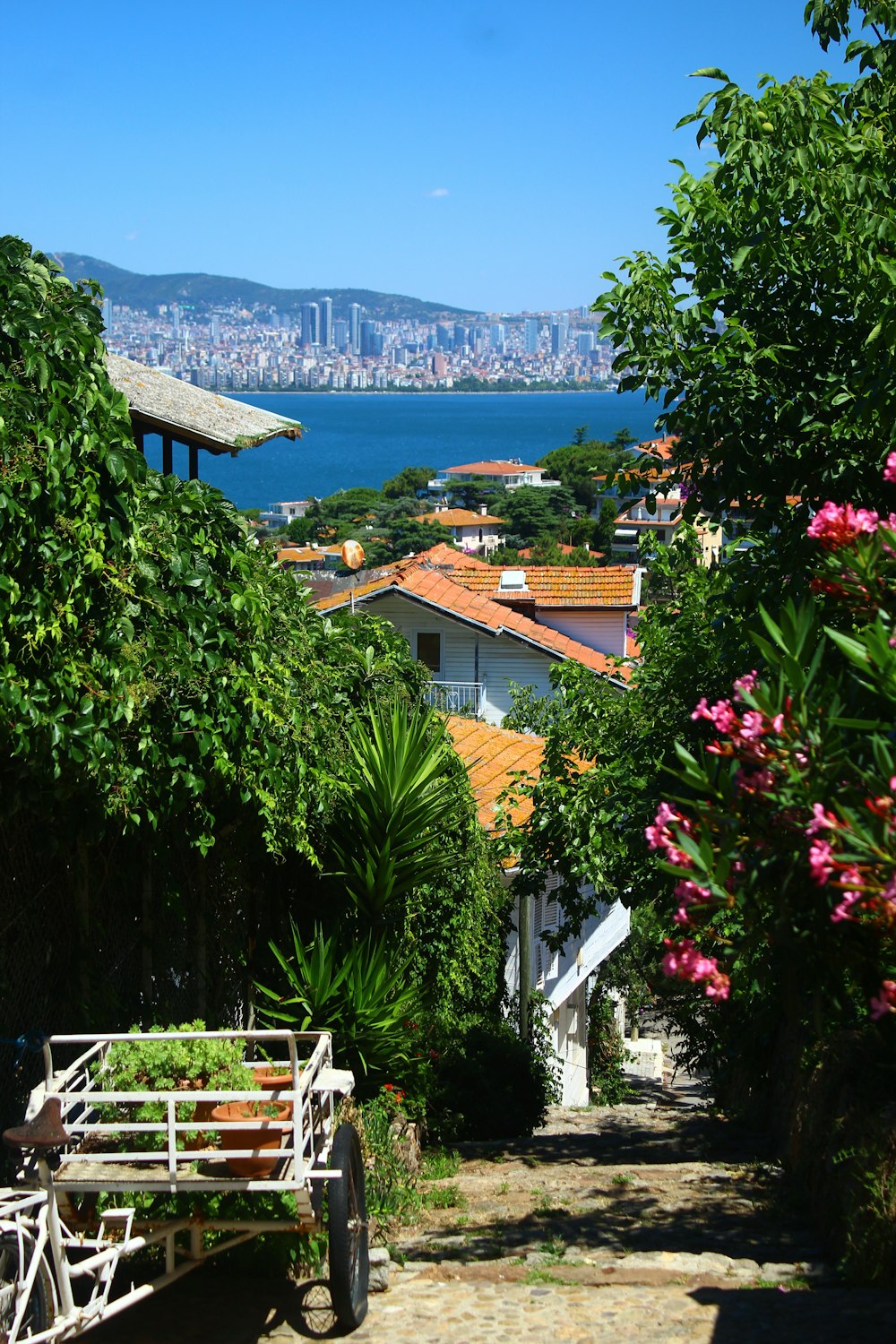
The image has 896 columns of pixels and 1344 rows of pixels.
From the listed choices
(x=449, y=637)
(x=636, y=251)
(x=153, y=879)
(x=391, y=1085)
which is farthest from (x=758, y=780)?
(x=449, y=637)

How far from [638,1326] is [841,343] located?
6.07m

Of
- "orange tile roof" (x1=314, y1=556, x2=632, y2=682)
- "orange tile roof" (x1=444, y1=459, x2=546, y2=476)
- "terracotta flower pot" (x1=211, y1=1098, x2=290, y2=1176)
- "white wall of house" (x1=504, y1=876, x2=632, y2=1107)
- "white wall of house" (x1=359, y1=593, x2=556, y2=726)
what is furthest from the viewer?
"orange tile roof" (x1=444, y1=459, x2=546, y2=476)

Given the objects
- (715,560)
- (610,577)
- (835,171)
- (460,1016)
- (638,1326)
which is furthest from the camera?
(610,577)

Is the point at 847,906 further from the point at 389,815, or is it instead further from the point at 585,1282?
the point at 389,815

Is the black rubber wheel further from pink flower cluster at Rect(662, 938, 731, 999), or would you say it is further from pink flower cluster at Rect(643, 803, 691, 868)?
pink flower cluster at Rect(643, 803, 691, 868)

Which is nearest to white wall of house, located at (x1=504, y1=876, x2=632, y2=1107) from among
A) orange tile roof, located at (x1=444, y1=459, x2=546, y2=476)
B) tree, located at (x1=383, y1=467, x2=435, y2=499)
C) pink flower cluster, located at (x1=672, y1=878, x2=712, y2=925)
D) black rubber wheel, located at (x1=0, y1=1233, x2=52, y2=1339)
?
black rubber wheel, located at (x1=0, y1=1233, x2=52, y2=1339)

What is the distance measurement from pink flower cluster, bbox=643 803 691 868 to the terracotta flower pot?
2536mm

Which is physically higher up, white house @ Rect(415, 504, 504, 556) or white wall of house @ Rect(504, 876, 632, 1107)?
white house @ Rect(415, 504, 504, 556)

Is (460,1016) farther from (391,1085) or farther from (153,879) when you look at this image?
(153,879)

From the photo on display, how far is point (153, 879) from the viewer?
25.9 ft

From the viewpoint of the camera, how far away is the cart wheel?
5.95 meters

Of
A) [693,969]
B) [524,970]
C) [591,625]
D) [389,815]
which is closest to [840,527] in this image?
[693,969]

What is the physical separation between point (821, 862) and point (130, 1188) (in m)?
3.30

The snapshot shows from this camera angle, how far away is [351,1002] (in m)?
8.37
